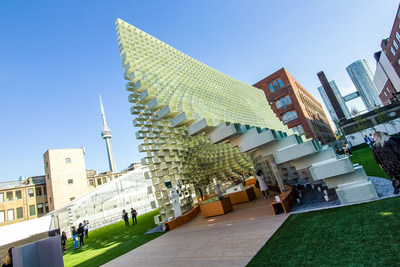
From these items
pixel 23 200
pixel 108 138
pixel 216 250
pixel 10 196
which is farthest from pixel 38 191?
pixel 108 138

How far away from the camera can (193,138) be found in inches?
469

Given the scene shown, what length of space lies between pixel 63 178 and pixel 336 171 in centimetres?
4224

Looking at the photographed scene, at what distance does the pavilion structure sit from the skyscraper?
16018cm

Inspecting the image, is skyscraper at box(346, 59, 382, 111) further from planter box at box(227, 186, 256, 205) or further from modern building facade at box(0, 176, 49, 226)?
modern building facade at box(0, 176, 49, 226)

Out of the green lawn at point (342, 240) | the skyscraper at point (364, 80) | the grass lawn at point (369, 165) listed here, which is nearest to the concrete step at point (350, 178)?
the green lawn at point (342, 240)

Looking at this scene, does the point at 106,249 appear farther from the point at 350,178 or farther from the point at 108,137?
the point at 108,137

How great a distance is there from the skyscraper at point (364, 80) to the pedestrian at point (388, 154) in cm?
16432

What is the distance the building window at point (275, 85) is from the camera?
32156 mm

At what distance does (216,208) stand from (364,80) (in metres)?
174

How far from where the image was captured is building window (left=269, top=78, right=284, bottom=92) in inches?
1266

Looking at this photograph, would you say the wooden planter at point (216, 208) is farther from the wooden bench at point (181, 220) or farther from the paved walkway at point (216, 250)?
the paved walkway at point (216, 250)

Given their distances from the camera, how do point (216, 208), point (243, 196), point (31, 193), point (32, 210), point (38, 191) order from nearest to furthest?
point (216, 208), point (243, 196), point (32, 210), point (31, 193), point (38, 191)

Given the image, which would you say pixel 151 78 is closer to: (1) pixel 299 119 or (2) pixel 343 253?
(2) pixel 343 253

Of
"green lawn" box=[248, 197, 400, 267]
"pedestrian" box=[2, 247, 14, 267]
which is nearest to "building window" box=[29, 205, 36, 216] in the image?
"pedestrian" box=[2, 247, 14, 267]
